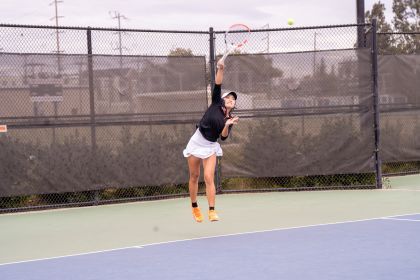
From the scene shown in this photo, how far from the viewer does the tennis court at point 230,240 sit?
6711 mm

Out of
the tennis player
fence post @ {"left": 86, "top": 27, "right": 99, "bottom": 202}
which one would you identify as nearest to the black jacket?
the tennis player

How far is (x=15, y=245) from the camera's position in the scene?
28.6 feet

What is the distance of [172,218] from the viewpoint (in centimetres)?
1050

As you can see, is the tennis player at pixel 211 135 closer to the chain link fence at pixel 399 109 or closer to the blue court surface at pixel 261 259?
the blue court surface at pixel 261 259

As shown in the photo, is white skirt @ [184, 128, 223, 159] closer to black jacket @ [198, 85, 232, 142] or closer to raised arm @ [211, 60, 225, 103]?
black jacket @ [198, 85, 232, 142]

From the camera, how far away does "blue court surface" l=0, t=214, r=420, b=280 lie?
6.49 m

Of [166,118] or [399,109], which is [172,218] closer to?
[166,118]

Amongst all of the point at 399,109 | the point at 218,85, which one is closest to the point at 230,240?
the point at 218,85

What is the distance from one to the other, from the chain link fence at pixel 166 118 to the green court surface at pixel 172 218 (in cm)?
39

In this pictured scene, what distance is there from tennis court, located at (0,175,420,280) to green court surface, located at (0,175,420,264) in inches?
0.5

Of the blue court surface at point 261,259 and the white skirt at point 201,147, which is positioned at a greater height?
the white skirt at point 201,147

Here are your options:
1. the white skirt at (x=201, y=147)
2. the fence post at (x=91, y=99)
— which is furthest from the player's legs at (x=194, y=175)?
the fence post at (x=91, y=99)

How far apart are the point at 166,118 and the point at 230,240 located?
4479 mm

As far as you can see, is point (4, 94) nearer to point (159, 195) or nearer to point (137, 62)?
point (137, 62)
